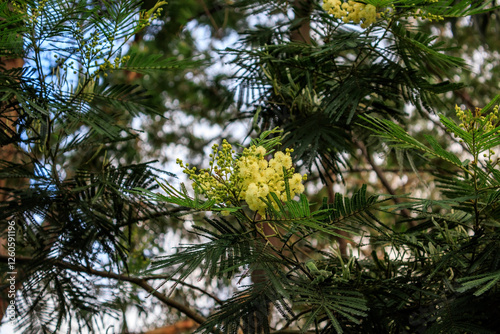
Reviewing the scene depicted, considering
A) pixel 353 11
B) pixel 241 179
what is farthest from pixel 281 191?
pixel 353 11

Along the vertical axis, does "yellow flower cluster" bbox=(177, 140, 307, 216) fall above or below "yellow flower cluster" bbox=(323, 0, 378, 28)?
below

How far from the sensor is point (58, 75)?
1.51 m

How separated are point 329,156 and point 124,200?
707mm

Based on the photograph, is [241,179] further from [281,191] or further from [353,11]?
[353,11]

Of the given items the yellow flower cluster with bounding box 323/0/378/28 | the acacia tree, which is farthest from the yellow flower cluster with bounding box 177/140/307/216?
the yellow flower cluster with bounding box 323/0/378/28

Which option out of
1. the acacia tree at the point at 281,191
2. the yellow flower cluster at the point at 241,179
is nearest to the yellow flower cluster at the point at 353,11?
the acacia tree at the point at 281,191

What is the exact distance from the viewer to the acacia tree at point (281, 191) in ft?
3.21

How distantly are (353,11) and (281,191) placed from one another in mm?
695

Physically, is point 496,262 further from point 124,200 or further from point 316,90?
point 124,200

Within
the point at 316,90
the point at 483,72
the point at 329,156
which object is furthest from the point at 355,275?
the point at 483,72

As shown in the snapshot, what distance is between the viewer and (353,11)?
55.9 inches

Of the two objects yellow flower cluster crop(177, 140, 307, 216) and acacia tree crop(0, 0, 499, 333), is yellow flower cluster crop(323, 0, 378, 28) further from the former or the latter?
yellow flower cluster crop(177, 140, 307, 216)

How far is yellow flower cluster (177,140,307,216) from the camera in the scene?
3.17 feet

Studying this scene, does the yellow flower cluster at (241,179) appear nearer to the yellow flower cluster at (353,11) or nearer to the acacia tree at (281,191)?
the acacia tree at (281,191)
